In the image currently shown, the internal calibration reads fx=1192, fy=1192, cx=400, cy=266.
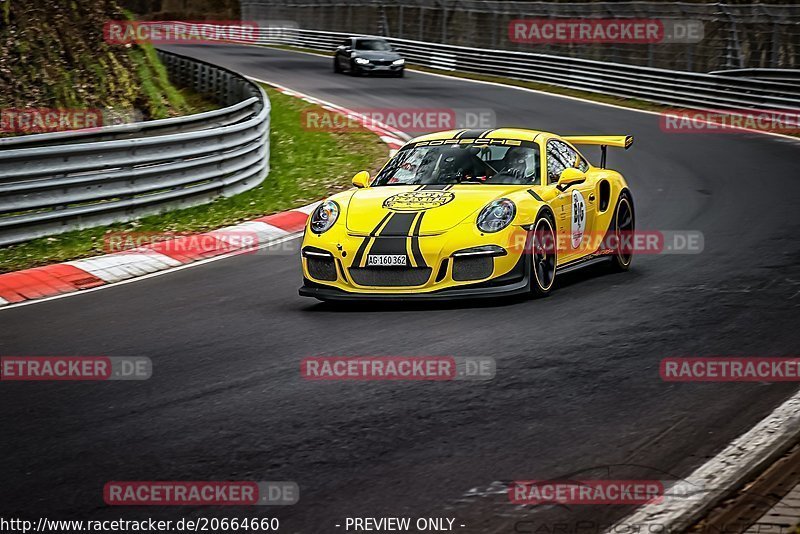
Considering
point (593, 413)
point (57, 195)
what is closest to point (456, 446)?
point (593, 413)

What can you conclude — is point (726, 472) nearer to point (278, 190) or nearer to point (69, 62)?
point (278, 190)

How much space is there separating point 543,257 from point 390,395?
119 inches

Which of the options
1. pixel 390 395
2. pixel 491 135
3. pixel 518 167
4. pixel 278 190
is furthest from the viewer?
pixel 278 190

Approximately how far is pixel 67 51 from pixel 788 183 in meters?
9.78

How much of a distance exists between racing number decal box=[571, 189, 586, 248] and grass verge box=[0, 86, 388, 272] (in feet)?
15.5

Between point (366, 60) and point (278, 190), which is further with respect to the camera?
point (366, 60)

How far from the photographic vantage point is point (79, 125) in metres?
15.7

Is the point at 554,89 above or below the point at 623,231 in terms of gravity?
below

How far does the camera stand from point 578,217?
9.76 meters

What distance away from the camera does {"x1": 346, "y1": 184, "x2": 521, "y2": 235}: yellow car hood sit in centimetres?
877

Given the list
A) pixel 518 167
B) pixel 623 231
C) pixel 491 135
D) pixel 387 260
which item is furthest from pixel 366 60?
pixel 387 260

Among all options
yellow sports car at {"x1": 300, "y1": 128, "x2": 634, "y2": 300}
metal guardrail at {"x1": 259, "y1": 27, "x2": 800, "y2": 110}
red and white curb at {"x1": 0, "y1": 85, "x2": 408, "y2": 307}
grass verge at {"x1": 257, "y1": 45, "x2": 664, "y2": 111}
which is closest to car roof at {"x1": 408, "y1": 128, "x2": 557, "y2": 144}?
yellow sports car at {"x1": 300, "y1": 128, "x2": 634, "y2": 300}

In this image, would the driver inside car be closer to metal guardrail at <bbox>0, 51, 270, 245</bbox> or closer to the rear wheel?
the rear wheel

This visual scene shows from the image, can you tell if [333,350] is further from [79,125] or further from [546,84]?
[546,84]
